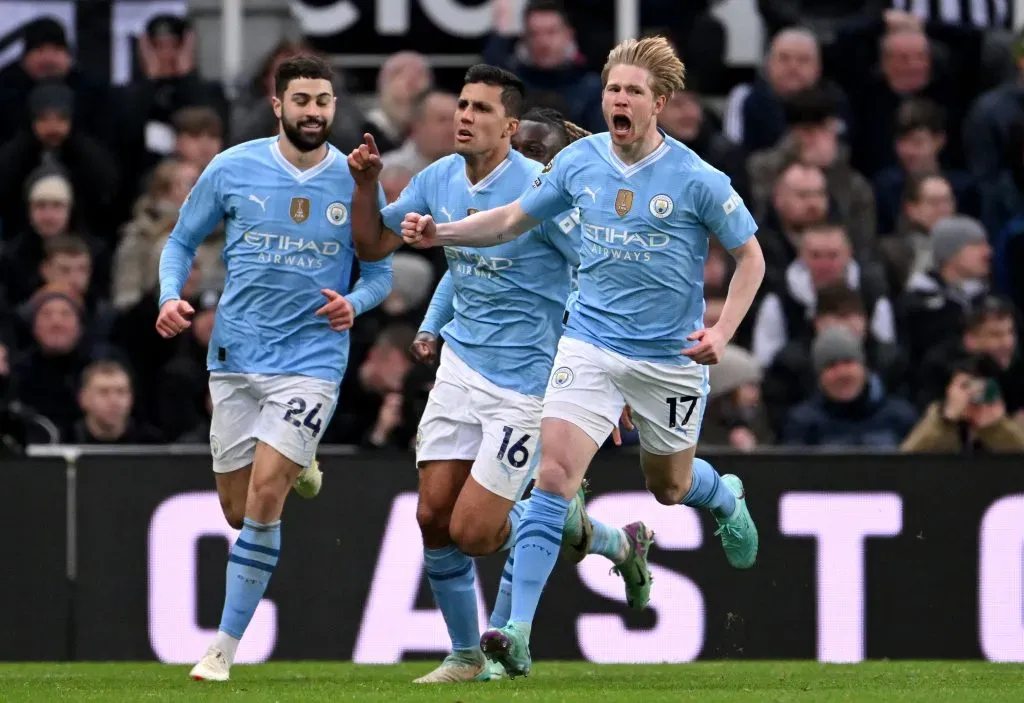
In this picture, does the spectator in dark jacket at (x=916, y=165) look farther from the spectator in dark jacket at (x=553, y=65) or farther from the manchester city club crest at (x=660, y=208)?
the manchester city club crest at (x=660, y=208)

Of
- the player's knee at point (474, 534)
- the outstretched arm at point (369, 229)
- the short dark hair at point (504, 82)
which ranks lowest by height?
the player's knee at point (474, 534)

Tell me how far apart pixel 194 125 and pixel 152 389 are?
1.97 meters

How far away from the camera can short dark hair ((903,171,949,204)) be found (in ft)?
45.9

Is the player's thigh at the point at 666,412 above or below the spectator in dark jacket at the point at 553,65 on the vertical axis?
below

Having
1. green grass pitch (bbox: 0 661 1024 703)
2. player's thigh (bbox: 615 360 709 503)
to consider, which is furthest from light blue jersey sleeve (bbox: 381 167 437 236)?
green grass pitch (bbox: 0 661 1024 703)

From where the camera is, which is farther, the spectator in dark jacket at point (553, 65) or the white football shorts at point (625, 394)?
the spectator in dark jacket at point (553, 65)

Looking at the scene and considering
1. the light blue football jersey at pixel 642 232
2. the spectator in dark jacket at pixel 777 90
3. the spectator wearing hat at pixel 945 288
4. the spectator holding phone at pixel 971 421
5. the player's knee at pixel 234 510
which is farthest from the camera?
the spectator in dark jacket at pixel 777 90

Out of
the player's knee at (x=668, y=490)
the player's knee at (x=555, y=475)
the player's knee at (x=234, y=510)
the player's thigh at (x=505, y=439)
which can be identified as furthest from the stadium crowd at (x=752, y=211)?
the player's knee at (x=555, y=475)

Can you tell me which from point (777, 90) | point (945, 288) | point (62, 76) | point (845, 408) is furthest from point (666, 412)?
point (62, 76)

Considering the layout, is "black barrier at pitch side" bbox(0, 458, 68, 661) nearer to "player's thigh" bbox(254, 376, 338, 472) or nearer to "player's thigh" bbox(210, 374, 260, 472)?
"player's thigh" bbox(210, 374, 260, 472)

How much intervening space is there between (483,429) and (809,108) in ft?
18.9

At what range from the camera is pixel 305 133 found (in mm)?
9406

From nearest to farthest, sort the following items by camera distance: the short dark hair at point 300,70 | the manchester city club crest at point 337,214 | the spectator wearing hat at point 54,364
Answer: the short dark hair at point 300,70 → the manchester city club crest at point 337,214 → the spectator wearing hat at point 54,364

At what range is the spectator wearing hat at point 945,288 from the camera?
13.1 metres
